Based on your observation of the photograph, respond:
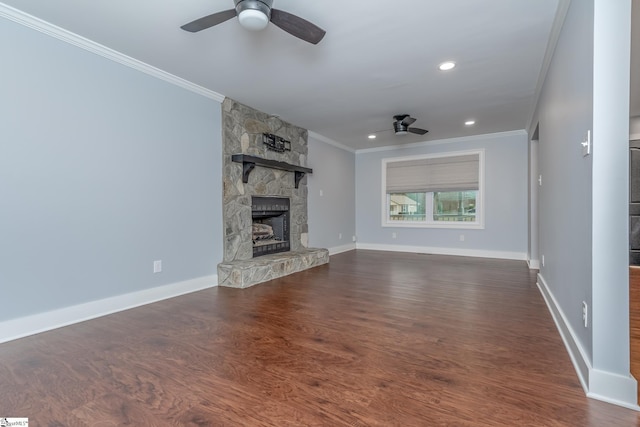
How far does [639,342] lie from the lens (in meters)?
2.20

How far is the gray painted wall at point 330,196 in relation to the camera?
605cm

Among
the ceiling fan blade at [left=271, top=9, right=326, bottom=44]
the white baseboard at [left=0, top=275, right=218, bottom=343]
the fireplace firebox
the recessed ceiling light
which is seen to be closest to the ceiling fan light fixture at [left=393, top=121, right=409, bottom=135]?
the recessed ceiling light

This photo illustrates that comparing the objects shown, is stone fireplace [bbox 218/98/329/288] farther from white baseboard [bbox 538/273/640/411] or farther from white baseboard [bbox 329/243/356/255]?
white baseboard [bbox 538/273/640/411]

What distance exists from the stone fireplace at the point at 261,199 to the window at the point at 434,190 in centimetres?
225

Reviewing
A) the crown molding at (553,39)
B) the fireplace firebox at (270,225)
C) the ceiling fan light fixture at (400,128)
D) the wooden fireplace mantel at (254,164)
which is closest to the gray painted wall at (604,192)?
the crown molding at (553,39)

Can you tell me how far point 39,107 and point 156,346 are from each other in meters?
2.03

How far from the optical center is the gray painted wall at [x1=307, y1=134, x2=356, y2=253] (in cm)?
605

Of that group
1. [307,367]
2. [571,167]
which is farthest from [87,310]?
[571,167]

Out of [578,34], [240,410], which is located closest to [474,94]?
[578,34]

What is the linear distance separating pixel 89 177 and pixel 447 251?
5.87 m

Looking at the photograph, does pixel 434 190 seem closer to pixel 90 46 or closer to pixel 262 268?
pixel 262 268

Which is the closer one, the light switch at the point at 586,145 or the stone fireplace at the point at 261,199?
the light switch at the point at 586,145

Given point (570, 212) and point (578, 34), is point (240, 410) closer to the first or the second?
point (570, 212)

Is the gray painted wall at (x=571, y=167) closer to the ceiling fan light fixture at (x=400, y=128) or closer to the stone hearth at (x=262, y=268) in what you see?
the ceiling fan light fixture at (x=400, y=128)
